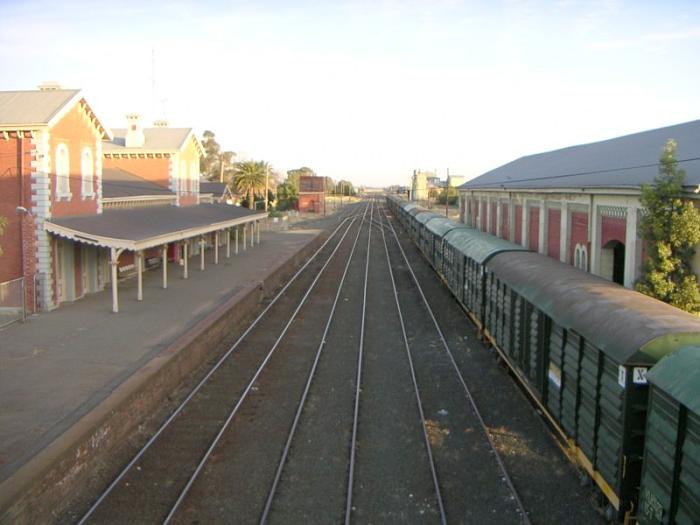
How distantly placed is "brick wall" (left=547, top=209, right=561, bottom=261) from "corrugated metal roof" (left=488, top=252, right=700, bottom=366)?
680cm

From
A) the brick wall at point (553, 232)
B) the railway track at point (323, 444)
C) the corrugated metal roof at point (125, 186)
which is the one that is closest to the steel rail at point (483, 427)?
the railway track at point (323, 444)

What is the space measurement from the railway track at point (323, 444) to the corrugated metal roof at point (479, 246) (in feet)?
8.67

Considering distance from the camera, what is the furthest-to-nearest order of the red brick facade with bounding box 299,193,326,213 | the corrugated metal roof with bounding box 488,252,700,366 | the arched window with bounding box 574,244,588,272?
the red brick facade with bounding box 299,193,326,213, the arched window with bounding box 574,244,588,272, the corrugated metal roof with bounding box 488,252,700,366

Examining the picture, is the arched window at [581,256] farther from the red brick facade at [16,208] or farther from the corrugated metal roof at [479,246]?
the red brick facade at [16,208]

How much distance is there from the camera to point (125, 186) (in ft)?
105

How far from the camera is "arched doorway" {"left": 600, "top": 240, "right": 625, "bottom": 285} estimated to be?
15177 millimetres

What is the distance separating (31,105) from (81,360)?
1083 centimetres

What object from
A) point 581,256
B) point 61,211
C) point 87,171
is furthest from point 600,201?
point 87,171

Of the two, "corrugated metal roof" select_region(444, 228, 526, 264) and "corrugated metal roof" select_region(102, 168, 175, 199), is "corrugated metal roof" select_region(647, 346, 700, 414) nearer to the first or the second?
"corrugated metal roof" select_region(444, 228, 526, 264)

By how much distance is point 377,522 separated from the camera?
26.2ft

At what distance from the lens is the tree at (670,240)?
10250 mm

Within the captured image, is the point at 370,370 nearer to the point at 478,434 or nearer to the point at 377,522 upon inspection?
the point at 478,434

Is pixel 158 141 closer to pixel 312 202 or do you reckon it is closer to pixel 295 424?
pixel 295 424

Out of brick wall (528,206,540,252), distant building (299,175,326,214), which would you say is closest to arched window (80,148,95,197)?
brick wall (528,206,540,252)
